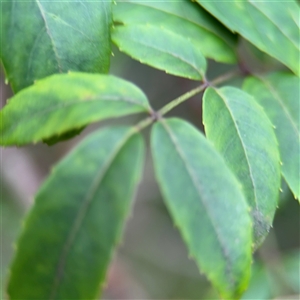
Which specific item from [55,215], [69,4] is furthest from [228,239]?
[69,4]

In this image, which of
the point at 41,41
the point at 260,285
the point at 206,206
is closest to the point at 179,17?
the point at 41,41

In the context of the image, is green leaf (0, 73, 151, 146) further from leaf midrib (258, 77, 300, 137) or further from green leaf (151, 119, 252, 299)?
leaf midrib (258, 77, 300, 137)

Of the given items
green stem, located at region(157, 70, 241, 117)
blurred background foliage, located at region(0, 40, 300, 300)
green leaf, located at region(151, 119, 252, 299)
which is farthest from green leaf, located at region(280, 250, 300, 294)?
green leaf, located at region(151, 119, 252, 299)

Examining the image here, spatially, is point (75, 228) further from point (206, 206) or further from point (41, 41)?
point (41, 41)

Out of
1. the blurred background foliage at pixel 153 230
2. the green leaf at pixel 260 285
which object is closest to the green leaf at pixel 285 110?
the blurred background foliage at pixel 153 230

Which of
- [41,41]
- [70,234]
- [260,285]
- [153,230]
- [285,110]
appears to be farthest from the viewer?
[153,230]

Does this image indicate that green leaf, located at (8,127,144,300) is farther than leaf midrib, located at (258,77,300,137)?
No
